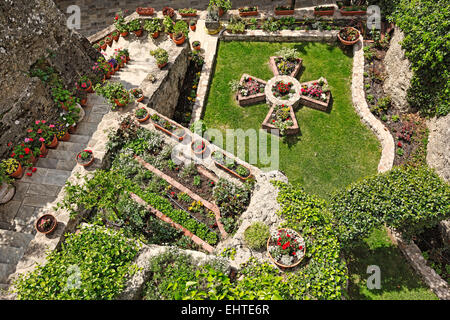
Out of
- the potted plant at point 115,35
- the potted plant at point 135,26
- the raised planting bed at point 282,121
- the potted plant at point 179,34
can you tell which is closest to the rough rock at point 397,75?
the raised planting bed at point 282,121

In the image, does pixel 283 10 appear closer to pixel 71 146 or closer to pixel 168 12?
pixel 168 12

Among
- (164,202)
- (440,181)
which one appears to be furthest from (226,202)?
(440,181)

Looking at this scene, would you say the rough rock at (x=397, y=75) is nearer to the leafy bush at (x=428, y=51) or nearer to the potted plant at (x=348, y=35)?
the leafy bush at (x=428, y=51)

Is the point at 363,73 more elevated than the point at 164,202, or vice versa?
the point at 363,73

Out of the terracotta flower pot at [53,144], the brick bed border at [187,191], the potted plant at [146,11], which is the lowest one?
the brick bed border at [187,191]

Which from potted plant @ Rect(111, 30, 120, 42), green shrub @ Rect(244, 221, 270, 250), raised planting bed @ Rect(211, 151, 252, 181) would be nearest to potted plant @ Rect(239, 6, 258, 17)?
potted plant @ Rect(111, 30, 120, 42)
